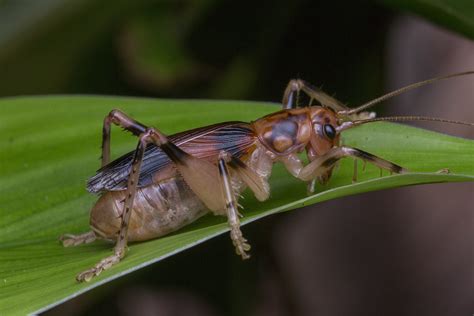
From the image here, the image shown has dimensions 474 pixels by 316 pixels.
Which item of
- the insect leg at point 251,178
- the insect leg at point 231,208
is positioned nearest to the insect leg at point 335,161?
the insect leg at point 251,178

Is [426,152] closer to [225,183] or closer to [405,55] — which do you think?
[225,183]

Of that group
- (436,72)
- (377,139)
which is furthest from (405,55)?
(377,139)

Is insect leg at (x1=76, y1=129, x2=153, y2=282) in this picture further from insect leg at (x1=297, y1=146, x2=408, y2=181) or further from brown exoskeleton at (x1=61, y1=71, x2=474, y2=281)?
insect leg at (x1=297, y1=146, x2=408, y2=181)

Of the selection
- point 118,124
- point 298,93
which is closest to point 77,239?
point 118,124

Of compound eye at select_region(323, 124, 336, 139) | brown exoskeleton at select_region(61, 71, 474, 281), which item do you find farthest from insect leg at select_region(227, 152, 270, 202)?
compound eye at select_region(323, 124, 336, 139)

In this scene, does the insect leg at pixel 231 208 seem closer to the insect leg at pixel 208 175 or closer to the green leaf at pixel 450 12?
the insect leg at pixel 208 175
